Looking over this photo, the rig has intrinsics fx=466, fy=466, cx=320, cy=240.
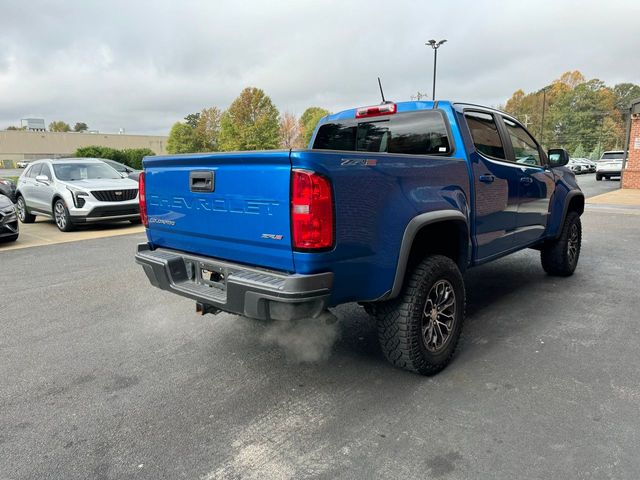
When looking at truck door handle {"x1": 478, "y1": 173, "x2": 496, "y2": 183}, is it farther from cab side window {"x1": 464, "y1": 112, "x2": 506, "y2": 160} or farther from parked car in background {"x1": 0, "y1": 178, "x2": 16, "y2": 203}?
parked car in background {"x1": 0, "y1": 178, "x2": 16, "y2": 203}

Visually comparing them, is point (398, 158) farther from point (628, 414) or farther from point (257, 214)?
point (628, 414)

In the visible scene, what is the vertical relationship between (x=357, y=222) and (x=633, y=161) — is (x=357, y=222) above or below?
below

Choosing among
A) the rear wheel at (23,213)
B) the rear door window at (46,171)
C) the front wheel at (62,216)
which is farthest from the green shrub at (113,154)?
the front wheel at (62,216)

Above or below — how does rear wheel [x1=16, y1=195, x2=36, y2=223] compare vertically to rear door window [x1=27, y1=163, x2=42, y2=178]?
below

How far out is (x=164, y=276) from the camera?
326 centimetres

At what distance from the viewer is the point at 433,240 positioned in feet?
11.1

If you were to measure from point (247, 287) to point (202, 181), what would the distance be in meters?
0.81

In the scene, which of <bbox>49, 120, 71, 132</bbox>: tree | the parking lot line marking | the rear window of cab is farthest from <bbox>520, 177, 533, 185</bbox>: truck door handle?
<bbox>49, 120, 71, 132</bbox>: tree

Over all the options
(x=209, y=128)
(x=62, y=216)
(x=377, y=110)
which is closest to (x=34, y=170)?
(x=62, y=216)

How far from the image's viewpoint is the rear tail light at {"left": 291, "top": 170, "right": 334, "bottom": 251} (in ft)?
7.93

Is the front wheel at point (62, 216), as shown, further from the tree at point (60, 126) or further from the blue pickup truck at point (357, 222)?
the tree at point (60, 126)

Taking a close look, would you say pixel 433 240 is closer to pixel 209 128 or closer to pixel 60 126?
pixel 209 128

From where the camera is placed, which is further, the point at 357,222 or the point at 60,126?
the point at 60,126

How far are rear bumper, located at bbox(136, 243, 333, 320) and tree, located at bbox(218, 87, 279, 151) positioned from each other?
158 ft
